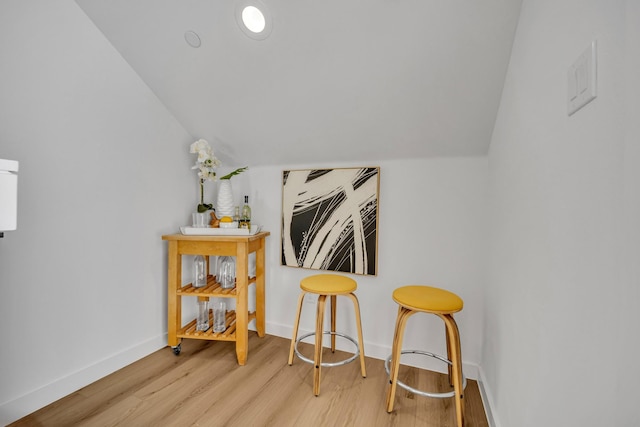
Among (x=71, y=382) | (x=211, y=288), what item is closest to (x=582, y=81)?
(x=211, y=288)

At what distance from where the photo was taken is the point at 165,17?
156cm

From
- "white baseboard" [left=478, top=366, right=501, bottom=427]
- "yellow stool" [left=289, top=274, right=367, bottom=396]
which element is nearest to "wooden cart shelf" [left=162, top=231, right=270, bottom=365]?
"yellow stool" [left=289, top=274, right=367, bottom=396]

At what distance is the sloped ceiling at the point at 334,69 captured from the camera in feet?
4.32

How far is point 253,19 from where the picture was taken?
1.48 metres

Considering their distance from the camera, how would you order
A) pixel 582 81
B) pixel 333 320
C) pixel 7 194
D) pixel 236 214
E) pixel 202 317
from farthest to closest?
1. pixel 236 214
2. pixel 202 317
3. pixel 333 320
4. pixel 7 194
5. pixel 582 81

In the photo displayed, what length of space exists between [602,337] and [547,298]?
282 millimetres

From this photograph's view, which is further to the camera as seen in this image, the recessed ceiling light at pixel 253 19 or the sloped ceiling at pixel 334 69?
the recessed ceiling light at pixel 253 19

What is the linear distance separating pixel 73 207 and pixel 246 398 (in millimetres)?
1409

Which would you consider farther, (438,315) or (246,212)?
(246,212)

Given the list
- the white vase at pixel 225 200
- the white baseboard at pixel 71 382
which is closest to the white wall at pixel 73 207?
the white baseboard at pixel 71 382

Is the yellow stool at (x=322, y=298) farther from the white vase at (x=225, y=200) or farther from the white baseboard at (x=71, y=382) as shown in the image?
the white baseboard at (x=71, y=382)

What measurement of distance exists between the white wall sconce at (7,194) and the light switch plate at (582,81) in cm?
157

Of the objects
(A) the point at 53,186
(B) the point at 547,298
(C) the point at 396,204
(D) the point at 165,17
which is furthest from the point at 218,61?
(B) the point at 547,298

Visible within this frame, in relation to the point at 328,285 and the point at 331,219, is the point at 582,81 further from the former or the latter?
the point at 331,219
